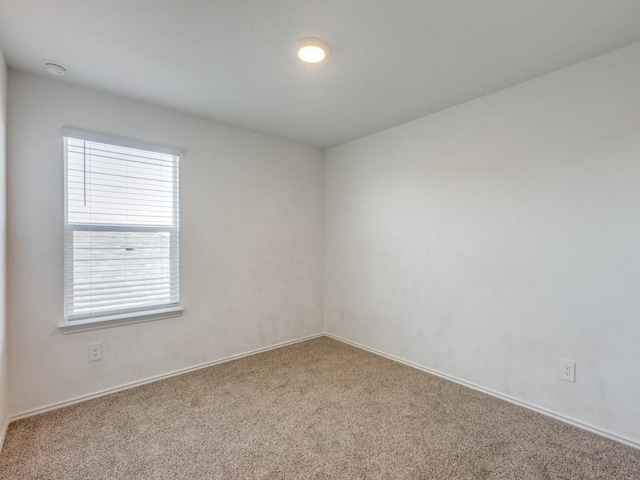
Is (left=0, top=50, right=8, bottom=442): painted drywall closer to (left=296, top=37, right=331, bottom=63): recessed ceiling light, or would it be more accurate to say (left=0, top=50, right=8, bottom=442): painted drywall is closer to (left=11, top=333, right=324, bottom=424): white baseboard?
(left=11, top=333, right=324, bottom=424): white baseboard

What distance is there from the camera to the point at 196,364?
9.71ft

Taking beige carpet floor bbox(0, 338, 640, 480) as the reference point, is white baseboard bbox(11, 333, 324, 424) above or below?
above

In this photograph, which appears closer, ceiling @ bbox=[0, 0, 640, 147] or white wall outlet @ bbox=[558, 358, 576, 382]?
ceiling @ bbox=[0, 0, 640, 147]

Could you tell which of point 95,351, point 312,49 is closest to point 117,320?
point 95,351

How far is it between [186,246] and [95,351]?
41.1 inches

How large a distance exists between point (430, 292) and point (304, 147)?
2.17 meters

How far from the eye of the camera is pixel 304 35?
69.8 inches

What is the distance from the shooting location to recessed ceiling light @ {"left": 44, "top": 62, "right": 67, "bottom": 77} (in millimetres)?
A: 2053

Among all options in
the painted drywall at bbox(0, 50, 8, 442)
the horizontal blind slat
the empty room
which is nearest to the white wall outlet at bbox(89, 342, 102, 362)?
the empty room

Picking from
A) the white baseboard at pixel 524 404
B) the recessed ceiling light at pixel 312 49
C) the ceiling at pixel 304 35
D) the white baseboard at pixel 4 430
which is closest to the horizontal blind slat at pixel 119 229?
the ceiling at pixel 304 35

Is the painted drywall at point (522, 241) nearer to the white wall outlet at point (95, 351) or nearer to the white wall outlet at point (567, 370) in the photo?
the white wall outlet at point (567, 370)

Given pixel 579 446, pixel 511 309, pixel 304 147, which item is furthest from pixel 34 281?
pixel 579 446

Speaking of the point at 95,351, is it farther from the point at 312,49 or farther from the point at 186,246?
the point at 312,49

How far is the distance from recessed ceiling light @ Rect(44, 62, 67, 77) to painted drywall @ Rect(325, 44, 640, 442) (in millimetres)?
2628
